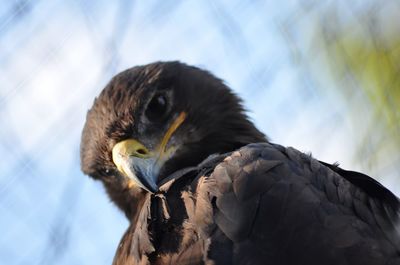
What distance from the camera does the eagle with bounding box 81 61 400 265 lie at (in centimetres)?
238

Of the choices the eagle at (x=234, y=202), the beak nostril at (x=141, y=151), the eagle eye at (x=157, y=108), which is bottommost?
the eagle at (x=234, y=202)

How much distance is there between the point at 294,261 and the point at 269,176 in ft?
0.91

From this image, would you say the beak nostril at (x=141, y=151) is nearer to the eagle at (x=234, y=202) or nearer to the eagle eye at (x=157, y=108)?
the eagle at (x=234, y=202)

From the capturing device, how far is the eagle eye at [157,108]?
3139 mm

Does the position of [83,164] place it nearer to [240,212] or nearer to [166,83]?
[166,83]

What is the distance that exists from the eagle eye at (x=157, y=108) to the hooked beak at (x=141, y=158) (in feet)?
0.19

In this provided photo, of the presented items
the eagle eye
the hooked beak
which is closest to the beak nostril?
the hooked beak

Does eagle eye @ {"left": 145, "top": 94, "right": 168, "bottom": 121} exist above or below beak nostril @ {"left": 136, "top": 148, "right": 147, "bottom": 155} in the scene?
above

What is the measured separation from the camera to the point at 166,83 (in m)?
3.29

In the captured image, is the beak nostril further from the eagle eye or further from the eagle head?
the eagle eye

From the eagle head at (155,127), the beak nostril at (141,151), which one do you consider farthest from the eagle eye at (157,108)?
the beak nostril at (141,151)

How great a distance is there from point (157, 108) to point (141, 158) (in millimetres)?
276

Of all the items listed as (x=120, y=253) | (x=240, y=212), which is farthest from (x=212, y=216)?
(x=120, y=253)

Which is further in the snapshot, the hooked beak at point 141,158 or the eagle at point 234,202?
the hooked beak at point 141,158
